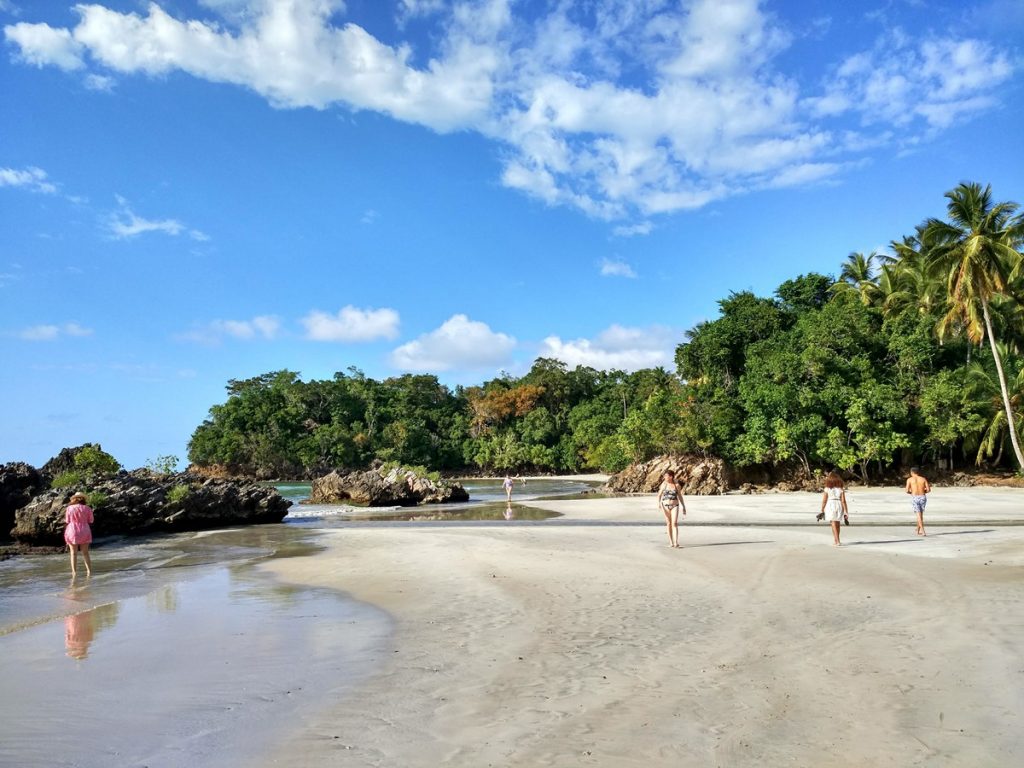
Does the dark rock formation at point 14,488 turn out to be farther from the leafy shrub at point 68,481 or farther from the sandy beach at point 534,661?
the sandy beach at point 534,661

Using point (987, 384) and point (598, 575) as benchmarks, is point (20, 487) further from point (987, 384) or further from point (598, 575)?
point (987, 384)

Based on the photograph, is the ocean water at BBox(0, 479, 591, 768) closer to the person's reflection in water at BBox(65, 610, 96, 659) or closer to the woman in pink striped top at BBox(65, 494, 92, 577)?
the person's reflection in water at BBox(65, 610, 96, 659)

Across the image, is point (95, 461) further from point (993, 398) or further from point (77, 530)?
point (993, 398)

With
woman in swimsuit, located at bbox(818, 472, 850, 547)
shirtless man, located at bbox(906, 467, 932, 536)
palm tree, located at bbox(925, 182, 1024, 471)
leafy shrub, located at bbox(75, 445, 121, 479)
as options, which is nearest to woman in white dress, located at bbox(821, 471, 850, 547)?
woman in swimsuit, located at bbox(818, 472, 850, 547)

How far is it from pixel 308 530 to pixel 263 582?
1235 cm

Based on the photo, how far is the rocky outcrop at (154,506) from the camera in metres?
22.4

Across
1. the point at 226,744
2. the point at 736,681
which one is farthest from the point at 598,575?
the point at 226,744

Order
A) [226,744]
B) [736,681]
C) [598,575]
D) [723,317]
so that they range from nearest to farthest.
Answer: [226,744], [736,681], [598,575], [723,317]

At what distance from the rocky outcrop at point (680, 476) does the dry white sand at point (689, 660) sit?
82.6ft

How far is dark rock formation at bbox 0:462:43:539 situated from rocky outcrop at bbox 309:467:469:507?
17.3 metres

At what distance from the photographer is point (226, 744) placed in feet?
16.9

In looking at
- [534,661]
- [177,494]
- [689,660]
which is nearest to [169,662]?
[534,661]

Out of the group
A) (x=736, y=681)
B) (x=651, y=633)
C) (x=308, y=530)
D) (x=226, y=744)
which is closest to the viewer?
(x=226, y=744)

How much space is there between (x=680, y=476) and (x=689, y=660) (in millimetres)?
35391
